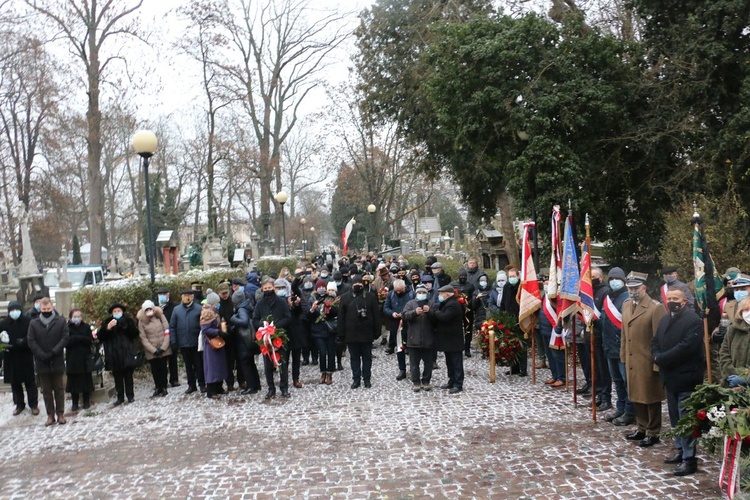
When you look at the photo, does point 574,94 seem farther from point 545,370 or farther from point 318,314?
point 318,314

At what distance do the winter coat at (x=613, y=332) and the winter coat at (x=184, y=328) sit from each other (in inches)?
254

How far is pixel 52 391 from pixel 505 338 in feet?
23.2

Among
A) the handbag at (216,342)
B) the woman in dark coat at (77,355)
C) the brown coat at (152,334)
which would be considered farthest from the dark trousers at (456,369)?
the woman in dark coat at (77,355)

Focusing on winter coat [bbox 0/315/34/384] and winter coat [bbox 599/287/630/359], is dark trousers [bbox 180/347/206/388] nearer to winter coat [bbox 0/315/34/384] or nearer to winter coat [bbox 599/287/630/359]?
winter coat [bbox 0/315/34/384]

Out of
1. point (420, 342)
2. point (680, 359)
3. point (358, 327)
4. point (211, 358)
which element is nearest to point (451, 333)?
point (420, 342)

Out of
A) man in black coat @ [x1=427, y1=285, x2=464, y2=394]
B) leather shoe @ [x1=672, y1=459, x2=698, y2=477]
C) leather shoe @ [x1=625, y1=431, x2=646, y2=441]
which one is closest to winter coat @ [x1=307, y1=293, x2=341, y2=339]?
man in black coat @ [x1=427, y1=285, x2=464, y2=394]

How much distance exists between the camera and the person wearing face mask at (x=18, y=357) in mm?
9773

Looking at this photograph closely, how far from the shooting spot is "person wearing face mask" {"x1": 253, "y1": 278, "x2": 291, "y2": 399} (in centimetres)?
1014

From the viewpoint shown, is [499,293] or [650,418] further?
[499,293]

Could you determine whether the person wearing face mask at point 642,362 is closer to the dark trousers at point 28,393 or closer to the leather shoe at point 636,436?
the leather shoe at point 636,436

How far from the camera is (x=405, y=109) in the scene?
2245 centimetres

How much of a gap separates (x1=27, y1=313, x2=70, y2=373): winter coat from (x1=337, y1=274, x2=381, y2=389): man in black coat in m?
4.15

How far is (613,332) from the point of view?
311 inches

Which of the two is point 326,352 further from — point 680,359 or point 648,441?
point 680,359
